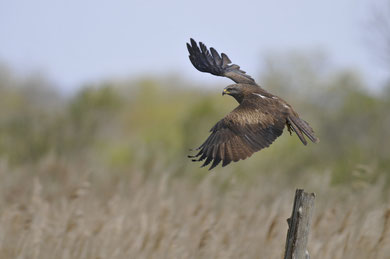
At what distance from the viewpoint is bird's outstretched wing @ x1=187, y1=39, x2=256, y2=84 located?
7.28 meters

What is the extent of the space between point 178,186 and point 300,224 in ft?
14.6

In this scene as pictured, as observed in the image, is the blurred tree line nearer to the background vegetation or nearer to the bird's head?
the background vegetation

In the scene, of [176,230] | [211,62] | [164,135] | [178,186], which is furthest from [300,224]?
[164,135]

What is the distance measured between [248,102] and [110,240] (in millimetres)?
1784

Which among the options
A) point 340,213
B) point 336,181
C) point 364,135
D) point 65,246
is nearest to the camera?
point 65,246

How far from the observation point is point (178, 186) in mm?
8477

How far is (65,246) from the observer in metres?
5.51

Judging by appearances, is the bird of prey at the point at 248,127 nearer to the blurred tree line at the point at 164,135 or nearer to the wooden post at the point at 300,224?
the wooden post at the point at 300,224

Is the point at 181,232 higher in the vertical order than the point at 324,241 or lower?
lower

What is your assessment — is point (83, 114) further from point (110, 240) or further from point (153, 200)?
point (110, 240)

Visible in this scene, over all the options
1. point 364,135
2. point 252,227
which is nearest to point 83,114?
Answer: point 364,135

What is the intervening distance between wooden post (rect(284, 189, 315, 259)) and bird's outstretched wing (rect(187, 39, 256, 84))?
127 inches

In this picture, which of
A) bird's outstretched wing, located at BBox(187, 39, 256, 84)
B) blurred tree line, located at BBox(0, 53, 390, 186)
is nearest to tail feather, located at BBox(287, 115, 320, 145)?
bird's outstretched wing, located at BBox(187, 39, 256, 84)

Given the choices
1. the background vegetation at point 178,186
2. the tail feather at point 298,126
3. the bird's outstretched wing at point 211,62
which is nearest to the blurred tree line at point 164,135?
the background vegetation at point 178,186
